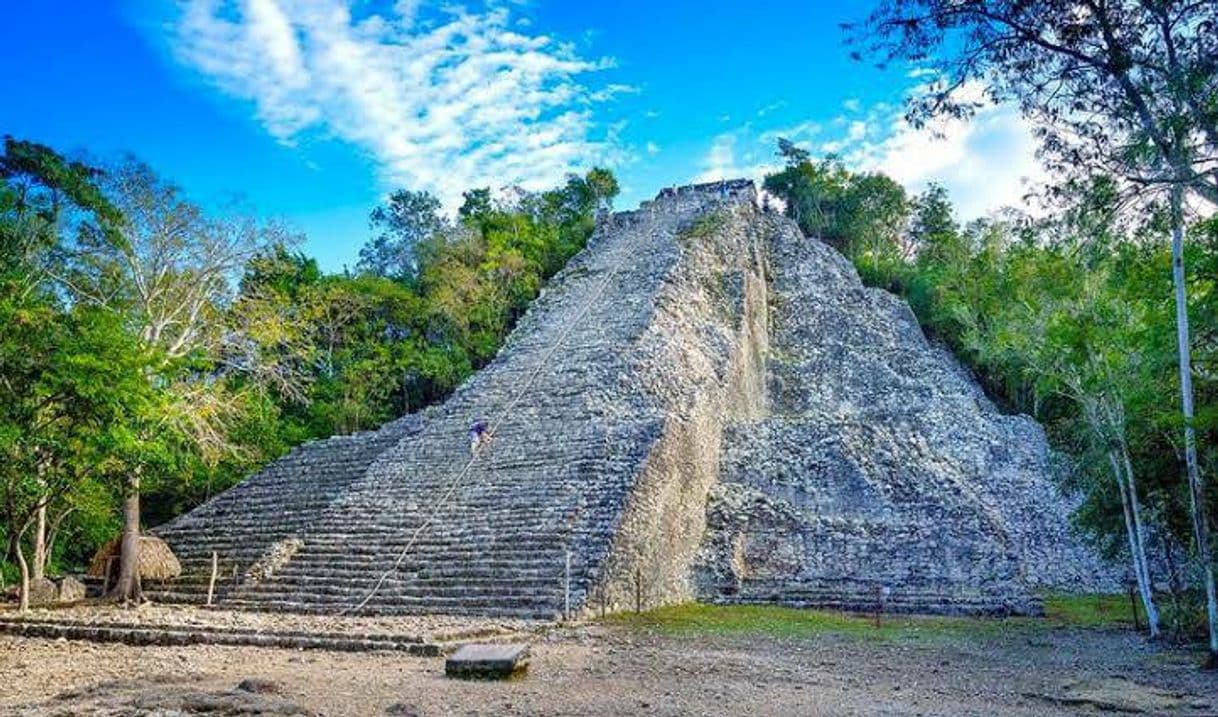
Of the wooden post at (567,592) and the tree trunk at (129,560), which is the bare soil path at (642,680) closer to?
the wooden post at (567,592)

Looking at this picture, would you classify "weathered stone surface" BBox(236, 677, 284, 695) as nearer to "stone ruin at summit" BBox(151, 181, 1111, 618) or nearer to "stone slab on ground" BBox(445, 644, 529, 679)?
"stone slab on ground" BBox(445, 644, 529, 679)

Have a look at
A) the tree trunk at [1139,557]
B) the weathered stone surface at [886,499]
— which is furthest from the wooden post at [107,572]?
the tree trunk at [1139,557]

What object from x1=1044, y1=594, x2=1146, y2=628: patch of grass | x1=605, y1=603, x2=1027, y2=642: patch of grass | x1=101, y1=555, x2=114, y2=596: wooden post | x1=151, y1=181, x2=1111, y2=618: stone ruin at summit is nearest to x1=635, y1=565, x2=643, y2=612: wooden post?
x1=151, y1=181, x2=1111, y2=618: stone ruin at summit

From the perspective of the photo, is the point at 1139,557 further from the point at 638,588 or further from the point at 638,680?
the point at 638,680

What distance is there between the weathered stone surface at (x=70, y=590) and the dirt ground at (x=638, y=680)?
5103 mm

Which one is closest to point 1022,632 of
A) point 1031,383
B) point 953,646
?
point 953,646

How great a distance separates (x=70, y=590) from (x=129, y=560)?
1.67 meters

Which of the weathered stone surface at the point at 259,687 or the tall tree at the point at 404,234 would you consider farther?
the tall tree at the point at 404,234

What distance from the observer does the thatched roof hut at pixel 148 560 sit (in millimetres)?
13523

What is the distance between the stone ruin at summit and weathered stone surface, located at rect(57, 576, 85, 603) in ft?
5.00

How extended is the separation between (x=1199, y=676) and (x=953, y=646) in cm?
253

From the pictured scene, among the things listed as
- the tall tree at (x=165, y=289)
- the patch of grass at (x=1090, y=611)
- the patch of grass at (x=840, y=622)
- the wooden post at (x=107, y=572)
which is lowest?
the patch of grass at (x=1090, y=611)

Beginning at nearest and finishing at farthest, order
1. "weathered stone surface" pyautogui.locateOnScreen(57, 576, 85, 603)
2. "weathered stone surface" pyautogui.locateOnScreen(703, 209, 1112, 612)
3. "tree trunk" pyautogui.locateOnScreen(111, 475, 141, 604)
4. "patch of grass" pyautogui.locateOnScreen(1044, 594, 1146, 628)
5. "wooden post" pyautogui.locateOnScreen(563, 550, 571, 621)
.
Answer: "wooden post" pyautogui.locateOnScreen(563, 550, 571, 621), "tree trunk" pyautogui.locateOnScreen(111, 475, 141, 604), "patch of grass" pyautogui.locateOnScreen(1044, 594, 1146, 628), "weathered stone surface" pyautogui.locateOnScreen(57, 576, 85, 603), "weathered stone surface" pyautogui.locateOnScreen(703, 209, 1112, 612)

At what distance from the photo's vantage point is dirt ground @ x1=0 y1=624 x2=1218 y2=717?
6.00m
